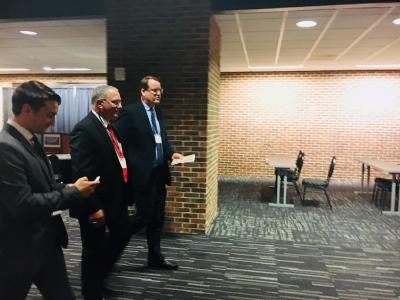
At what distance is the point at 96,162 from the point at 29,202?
33.2 inches

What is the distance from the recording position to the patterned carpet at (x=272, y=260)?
2914mm

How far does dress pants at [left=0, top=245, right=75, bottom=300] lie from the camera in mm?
1390

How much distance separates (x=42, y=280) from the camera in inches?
60.4

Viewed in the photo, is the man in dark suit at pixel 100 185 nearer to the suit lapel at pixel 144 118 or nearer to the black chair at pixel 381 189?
the suit lapel at pixel 144 118

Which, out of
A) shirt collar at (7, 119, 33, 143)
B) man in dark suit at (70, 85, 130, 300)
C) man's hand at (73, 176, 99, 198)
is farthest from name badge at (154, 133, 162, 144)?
shirt collar at (7, 119, 33, 143)

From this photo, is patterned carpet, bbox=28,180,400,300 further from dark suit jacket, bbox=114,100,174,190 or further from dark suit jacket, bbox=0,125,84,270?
dark suit jacket, bbox=0,125,84,270

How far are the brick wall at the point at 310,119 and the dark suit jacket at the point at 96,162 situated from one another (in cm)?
682

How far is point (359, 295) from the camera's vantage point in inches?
113

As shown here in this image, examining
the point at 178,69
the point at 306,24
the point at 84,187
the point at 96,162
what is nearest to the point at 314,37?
the point at 306,24

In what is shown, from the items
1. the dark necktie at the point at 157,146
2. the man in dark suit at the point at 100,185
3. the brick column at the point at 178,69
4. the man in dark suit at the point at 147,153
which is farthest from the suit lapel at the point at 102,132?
the brick column at the point at 178,69

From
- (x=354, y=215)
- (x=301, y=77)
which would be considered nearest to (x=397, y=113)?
(x=301, y=77)

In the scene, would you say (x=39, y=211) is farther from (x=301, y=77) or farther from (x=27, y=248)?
(x=301, y=77)

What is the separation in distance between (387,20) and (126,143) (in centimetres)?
361

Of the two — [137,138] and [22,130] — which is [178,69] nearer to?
[137,138]
